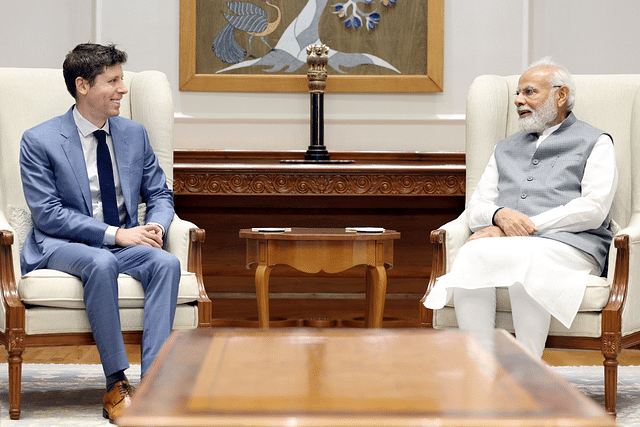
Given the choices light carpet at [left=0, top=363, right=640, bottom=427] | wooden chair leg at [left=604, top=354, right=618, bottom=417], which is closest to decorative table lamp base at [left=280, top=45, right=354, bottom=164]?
light carpet at [left=0, top=363, right=640, bottom=427]

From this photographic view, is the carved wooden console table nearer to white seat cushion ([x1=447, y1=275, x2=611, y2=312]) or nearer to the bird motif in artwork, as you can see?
the bird motif in artwork

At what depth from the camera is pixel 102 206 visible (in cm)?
298

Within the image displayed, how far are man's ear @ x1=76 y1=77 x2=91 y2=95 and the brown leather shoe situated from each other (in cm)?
114

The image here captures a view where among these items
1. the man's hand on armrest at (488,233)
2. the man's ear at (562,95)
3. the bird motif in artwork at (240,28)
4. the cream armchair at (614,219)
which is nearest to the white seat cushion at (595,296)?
the cream armchair at (614,219)

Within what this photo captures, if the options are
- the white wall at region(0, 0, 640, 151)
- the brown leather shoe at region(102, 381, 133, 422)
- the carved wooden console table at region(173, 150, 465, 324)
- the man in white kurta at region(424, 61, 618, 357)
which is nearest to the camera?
the brown leather shoe at region(102, 381, 133, 422)

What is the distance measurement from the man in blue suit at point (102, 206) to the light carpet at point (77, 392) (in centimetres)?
18

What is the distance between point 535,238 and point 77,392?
6.06ft

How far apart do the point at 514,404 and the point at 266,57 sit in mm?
3383

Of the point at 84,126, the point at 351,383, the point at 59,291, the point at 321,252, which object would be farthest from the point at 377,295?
the point at 351,383

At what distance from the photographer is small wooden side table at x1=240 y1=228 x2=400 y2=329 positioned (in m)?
3.08

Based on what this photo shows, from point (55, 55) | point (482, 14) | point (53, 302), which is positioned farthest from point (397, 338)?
point (55, 55)

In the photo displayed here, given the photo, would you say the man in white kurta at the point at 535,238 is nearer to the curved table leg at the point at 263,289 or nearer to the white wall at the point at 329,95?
the curved table leg at the point at 263,289

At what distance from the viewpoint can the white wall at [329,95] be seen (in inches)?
176

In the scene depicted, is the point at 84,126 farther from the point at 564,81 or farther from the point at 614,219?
the point at 614,219
